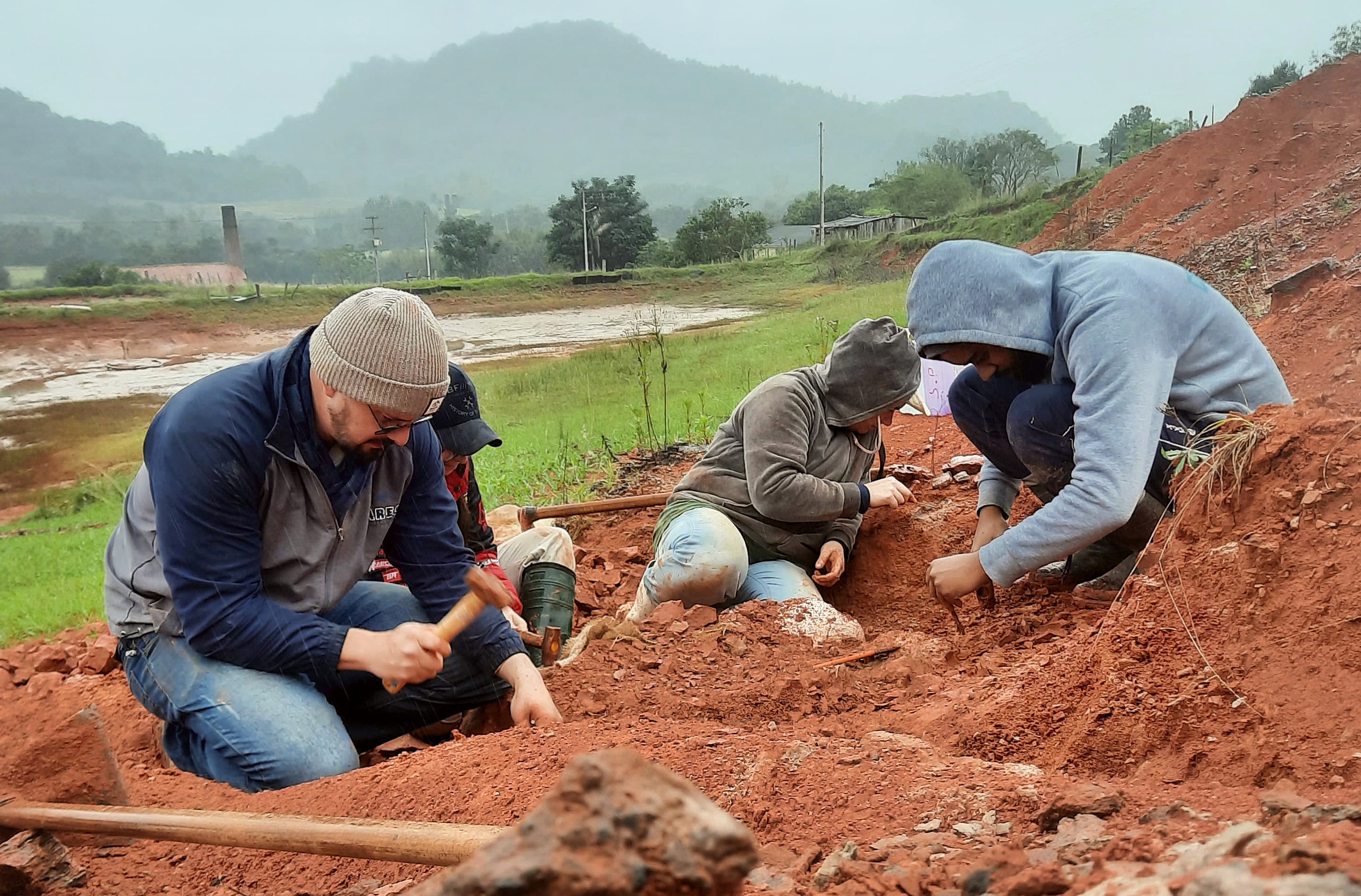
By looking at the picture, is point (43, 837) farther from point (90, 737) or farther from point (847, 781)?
point (847, 781)

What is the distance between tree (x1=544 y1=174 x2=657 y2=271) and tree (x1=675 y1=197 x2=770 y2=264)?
342 millimetres

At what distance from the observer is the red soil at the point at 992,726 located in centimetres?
122

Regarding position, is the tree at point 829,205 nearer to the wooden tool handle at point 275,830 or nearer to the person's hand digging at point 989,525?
the person's hand digging at point 989,525

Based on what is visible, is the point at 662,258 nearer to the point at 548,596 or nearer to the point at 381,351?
the point at 548,596

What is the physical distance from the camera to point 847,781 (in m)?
1.49

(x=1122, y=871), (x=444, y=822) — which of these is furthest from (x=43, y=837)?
(x=1122, y=871)

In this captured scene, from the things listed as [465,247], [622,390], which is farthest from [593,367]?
[465,247]

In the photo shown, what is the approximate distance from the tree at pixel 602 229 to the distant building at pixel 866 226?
163 cm

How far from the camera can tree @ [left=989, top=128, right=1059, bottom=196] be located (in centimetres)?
758

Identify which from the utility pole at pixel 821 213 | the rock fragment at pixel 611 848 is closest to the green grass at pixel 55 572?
the rock fragment at pixel 611 848

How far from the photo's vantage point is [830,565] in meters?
3.12

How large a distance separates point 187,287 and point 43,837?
685cm

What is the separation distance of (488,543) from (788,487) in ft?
3.56

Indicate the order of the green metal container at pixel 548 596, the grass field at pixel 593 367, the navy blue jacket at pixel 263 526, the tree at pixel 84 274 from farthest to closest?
the tree at pixel 84 274, the grass field at pixel 593 367, the green metal container at pixel 548 596, the navy blue jacket at pixel 263 526
